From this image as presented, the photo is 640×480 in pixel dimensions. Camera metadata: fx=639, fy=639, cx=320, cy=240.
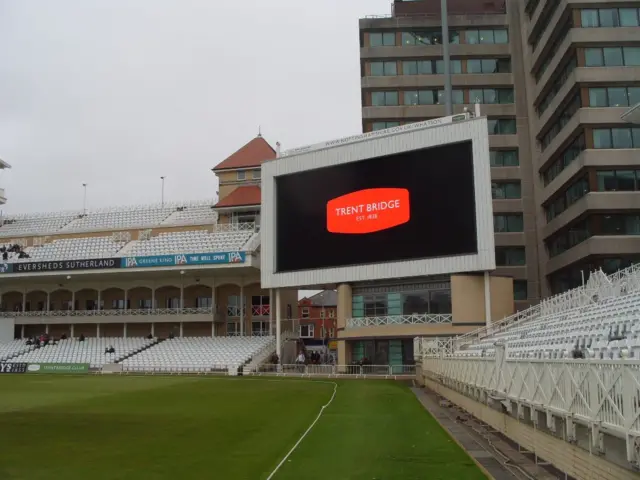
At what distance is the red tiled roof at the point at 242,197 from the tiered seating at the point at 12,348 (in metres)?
21.7

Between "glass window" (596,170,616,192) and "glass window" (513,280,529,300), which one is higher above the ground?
"glass window" (596,170,616,192)

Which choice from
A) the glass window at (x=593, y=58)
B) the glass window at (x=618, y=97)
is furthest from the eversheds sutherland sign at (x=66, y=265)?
the glass window at (x=618, y=97)

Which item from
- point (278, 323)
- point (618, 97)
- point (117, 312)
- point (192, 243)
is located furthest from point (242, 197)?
point (618, 97)

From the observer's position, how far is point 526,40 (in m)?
61.1

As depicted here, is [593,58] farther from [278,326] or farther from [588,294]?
[278,326]

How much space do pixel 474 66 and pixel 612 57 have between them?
17.7 metres

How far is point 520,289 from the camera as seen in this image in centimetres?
5819

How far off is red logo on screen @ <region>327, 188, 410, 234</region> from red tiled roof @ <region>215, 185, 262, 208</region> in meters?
18.4

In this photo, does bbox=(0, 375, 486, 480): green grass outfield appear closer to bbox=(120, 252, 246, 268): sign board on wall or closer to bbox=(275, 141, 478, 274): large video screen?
bbox=(275, 141, 478, 274): large video screen

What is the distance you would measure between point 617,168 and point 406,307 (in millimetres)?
18300

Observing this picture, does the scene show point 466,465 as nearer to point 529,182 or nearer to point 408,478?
point 408,478

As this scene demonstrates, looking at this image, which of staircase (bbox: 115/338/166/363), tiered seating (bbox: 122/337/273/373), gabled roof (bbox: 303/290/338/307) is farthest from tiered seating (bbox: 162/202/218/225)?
gabled roof (bbox: 303/290/338/307)

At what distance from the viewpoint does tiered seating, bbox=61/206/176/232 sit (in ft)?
222

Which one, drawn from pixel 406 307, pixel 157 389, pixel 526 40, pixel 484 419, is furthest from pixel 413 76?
pixel 484 419
